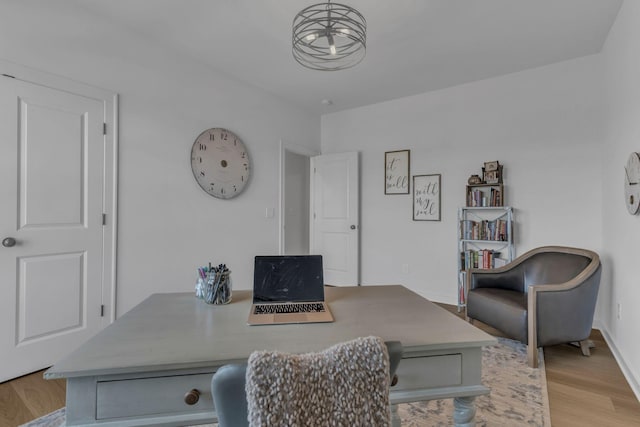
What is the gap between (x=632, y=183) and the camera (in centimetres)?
207

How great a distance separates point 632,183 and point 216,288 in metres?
2.58

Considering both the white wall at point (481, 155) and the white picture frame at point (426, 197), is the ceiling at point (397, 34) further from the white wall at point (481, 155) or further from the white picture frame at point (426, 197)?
the white picture frame at point (426, 197)

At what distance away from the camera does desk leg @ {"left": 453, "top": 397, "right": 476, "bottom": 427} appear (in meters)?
1.03

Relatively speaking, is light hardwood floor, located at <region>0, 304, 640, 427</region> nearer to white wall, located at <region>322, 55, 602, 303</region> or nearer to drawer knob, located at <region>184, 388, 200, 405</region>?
white wall, located at <region>322, 55, 602, 303</region>

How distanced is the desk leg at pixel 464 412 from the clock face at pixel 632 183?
181cm

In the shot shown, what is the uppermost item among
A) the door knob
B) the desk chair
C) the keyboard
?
the door knob

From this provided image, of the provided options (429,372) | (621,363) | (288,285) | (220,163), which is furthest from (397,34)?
(621,363)

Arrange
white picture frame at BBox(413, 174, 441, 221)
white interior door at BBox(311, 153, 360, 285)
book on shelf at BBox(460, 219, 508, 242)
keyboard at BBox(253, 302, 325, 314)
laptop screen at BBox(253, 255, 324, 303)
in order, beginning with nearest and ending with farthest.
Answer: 1. keyboard at BBox(253, 302, 325, 314)
2. laptop screen at BBox(253, 255, 324, 303)
3. book on shelf at BBox(460, 219, 508, 242)
4. white picture frame at BBox(413, 174, 441, 221)
5. white interior door at BBox(311, 153, 360, 285)

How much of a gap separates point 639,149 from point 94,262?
149 inches

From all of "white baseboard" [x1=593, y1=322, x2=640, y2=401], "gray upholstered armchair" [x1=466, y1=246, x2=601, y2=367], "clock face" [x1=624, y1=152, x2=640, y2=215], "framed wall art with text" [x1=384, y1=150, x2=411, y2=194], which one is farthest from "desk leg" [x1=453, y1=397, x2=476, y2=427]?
"framed wall art with text" [x1=384, y1=150, x2=411, y2=194]

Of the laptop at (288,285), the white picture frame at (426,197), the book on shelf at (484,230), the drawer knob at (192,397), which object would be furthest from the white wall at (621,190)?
the drawer knob at (192,397)

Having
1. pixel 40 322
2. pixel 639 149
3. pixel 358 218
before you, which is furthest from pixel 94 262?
pixel 639 149

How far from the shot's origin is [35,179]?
218 centimetres

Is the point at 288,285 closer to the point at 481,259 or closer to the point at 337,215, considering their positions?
the point at 481,259
